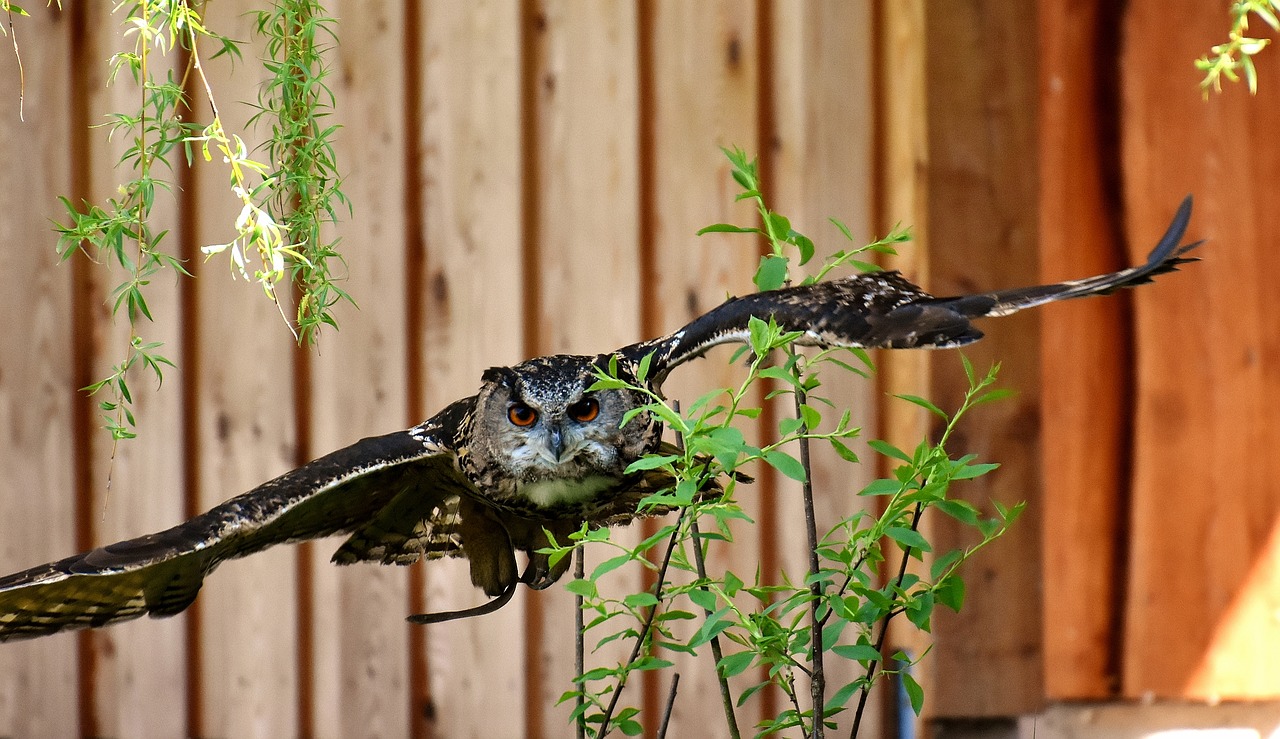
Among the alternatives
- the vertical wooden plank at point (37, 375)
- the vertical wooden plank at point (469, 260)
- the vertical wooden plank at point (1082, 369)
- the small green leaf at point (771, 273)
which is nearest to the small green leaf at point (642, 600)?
the small green leaf at point (771, 273)

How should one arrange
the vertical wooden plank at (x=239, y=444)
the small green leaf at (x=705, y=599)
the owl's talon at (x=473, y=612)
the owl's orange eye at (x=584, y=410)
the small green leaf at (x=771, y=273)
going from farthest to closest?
the vertical wooden plank at (x=239, y=444) → the owl's orange eye at (x=584, y=410) → the owl's talon at (x=473, y=612) → the small green leaf at (x=771, y=273) → the small green leaf at (x=705, y=599)

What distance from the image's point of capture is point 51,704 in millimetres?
3568

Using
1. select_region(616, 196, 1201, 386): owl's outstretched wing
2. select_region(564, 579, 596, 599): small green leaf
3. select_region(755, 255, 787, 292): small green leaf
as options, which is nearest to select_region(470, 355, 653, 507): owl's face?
select_region(616, 196, 1201, 386): owl's outstretched wing

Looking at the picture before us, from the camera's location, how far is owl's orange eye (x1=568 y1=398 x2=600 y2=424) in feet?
7.70

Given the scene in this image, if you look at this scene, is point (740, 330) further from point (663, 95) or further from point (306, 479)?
point (663, 95)

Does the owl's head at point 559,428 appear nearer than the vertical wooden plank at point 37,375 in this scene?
Yes

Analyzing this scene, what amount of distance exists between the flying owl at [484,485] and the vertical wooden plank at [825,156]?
1.04 m

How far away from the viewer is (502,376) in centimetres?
247

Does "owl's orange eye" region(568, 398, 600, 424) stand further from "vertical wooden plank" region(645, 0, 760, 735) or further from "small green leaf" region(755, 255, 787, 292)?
"vertical wooden plank" region(645, 0, 760, 735)

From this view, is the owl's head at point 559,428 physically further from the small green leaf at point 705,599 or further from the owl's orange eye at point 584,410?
the small green leaf at point 705,599

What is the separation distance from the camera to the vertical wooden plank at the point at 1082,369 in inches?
132

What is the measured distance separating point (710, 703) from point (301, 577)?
118 centimetres

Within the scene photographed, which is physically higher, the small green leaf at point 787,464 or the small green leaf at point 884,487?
the small green leaf at point 787,464

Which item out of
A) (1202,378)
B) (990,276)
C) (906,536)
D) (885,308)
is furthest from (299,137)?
(1202,378)
